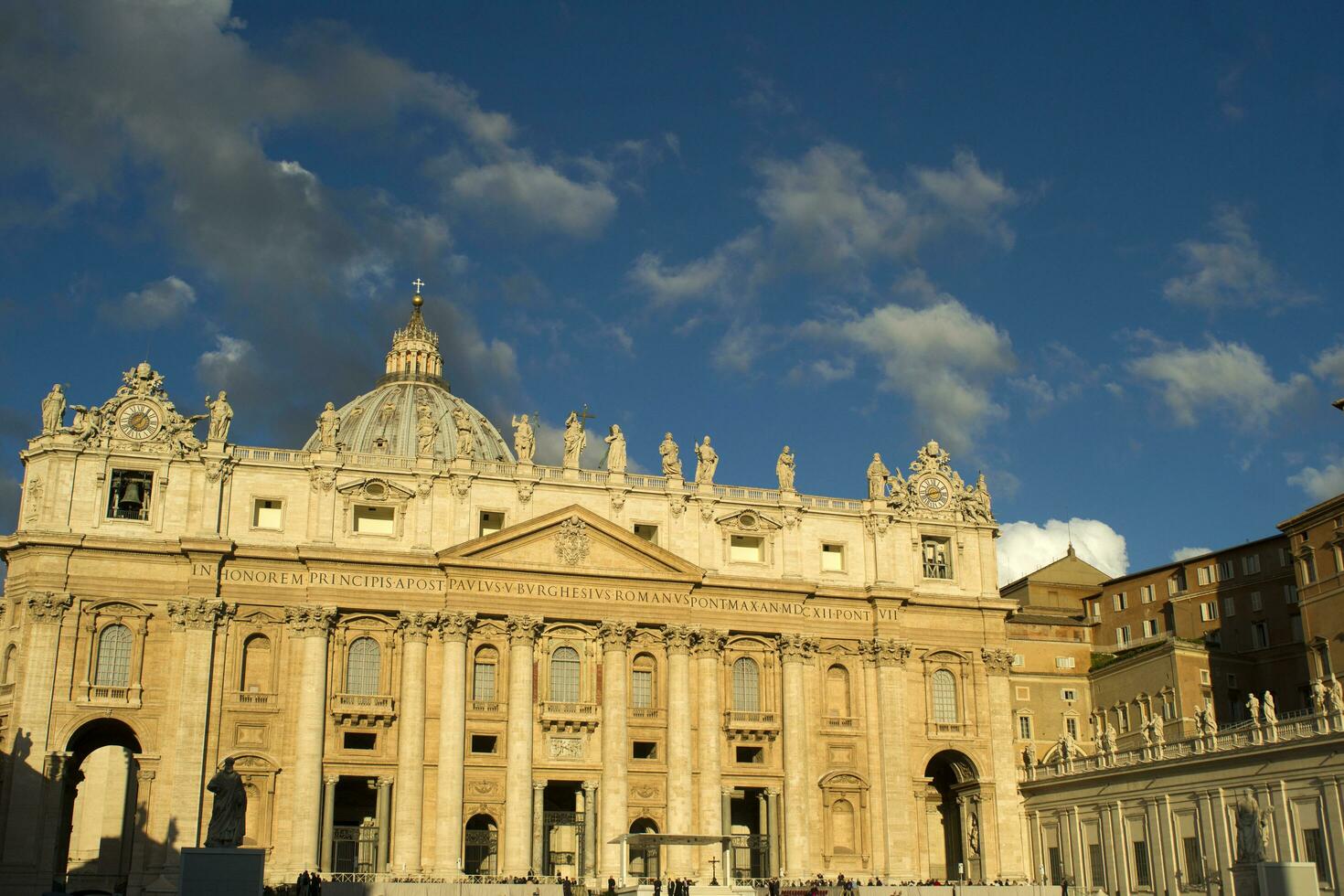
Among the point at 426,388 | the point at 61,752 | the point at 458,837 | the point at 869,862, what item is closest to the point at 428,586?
the point at 458,837

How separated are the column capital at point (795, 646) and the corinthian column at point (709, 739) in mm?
2918

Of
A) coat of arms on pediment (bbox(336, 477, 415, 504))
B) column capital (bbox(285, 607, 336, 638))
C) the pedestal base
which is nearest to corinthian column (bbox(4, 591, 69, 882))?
column capital (bbox(285, 607, 336, 638))

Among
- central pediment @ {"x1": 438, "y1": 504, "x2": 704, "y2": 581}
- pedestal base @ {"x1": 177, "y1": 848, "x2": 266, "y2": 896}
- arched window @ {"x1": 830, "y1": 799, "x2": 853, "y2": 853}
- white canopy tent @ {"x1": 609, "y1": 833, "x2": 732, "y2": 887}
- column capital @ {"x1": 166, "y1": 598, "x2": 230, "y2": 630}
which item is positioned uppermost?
central pediment @ {"x1": 438, "y1": 504, "x2": 704, "y2": 581}

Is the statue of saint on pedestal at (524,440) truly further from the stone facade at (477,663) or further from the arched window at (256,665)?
the arched window at (256,665)

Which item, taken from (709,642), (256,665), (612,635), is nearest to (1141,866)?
(709,642)

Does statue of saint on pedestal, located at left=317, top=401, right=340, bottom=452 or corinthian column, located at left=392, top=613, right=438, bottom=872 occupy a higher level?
statue of saint on pedestal, located at left=317, top=401, right=340, bottom=452

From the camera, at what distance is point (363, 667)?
66688 mm

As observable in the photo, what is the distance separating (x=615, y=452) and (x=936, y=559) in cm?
1783

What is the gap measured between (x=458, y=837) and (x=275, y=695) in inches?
396

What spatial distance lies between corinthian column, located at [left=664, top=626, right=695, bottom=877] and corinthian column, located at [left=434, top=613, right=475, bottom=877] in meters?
9.45

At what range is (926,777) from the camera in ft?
243

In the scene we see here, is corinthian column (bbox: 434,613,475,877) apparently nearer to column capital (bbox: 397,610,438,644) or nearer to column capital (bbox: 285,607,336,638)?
column capital (bbox: 397,610,438,644)

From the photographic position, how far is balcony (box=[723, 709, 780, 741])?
69.9m

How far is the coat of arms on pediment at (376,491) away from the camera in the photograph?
223ft
